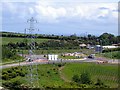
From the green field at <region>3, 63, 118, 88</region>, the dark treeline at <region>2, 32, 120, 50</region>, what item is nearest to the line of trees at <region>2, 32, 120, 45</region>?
the dark treeline at <region>2, 32, 120, 50</region>

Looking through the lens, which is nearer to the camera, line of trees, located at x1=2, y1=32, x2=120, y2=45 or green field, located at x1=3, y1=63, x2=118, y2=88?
green field, located at x1=3, y1=63, x2=118, y2=88

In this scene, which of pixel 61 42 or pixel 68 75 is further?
pixel 61 42

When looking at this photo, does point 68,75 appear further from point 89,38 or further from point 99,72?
point 89,38

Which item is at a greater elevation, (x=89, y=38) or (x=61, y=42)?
(x=89, y=38)

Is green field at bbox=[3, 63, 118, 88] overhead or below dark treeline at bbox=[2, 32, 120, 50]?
below

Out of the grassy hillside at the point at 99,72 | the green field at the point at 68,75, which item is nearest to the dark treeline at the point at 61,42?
the grassy hillside at the point at 99,72

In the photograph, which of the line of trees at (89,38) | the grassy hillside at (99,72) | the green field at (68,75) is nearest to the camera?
the green field at (68,75)

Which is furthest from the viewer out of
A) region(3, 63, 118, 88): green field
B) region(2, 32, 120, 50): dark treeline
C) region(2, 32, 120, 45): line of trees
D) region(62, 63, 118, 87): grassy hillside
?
region(2, 32, 120, 45): line of trees

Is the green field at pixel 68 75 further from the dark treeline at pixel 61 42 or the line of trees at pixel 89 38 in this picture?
the line of trees at pixel 89 38

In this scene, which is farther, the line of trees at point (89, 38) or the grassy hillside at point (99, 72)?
the line of trees at point (89, 38)

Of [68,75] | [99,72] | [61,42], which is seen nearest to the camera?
[68,75]

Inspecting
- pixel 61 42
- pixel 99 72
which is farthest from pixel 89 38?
pixel 99 72

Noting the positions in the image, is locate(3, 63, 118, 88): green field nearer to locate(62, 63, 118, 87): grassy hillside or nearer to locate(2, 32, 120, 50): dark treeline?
locate(62, 63, 118, 87): grassy hillside

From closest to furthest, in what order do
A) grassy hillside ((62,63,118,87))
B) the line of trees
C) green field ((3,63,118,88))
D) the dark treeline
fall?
green field ((3,63,118,88))
grassy hillside ((62,63,118,87))
the dark treeline
the line of trees
